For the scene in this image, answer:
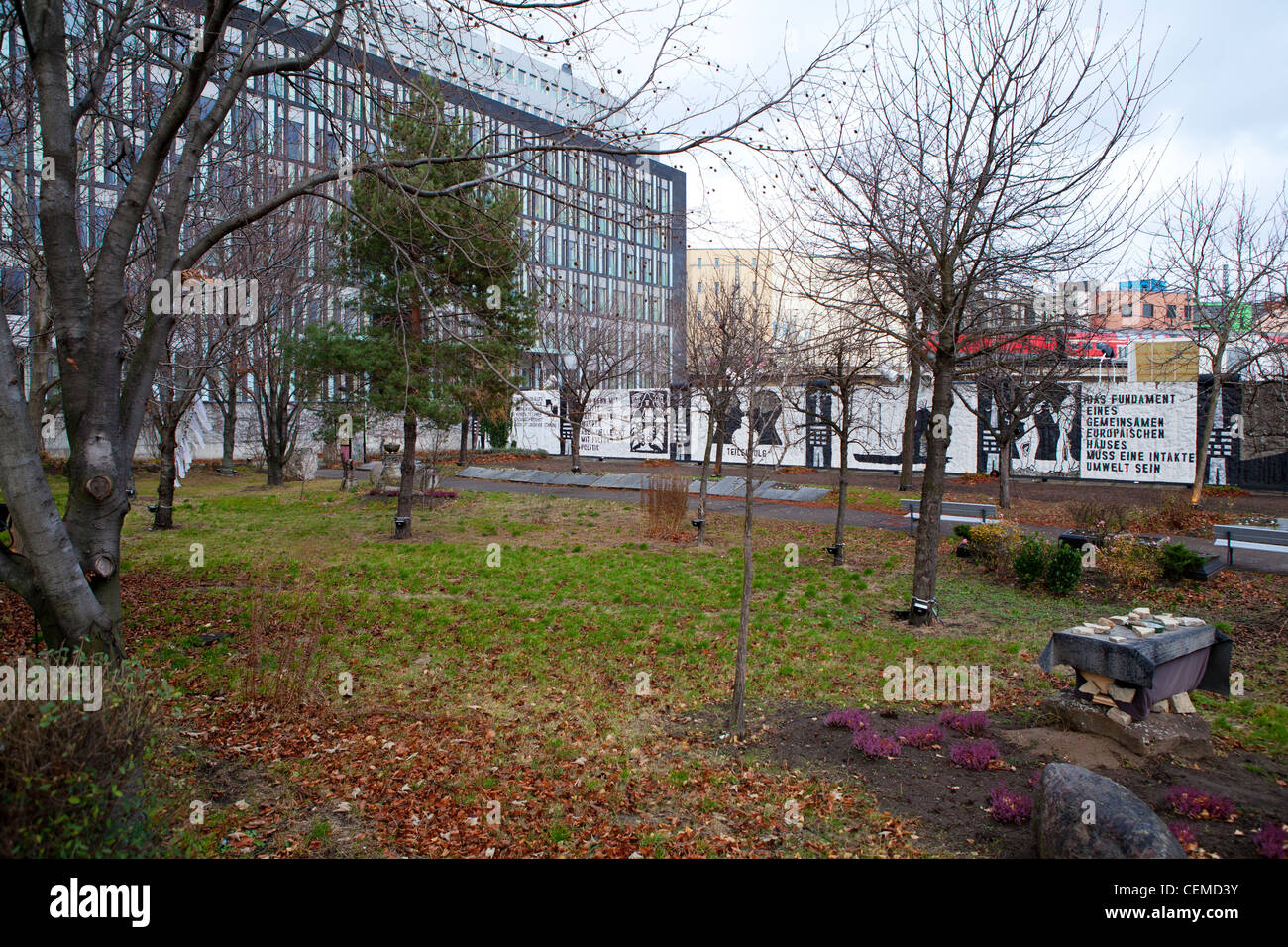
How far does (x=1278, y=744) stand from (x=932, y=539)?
3.94 m

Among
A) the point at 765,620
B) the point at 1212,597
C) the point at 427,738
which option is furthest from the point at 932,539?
the point at 427,738

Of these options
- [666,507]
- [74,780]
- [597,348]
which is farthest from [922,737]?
[597,348]

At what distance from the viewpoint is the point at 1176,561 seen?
32.7 feet

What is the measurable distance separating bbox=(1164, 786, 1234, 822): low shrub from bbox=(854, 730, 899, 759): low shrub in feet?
5.31

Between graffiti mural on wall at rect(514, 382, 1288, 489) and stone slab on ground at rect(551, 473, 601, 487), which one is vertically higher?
graffiti mural on wall at rect(514, 382, 1288, 489)

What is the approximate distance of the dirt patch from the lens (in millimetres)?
4027

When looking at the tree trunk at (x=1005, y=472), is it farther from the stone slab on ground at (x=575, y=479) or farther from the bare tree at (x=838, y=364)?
the stone slab on ground at (x=575, y=479)

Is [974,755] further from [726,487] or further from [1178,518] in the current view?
[726,487]

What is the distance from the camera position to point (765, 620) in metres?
9.02

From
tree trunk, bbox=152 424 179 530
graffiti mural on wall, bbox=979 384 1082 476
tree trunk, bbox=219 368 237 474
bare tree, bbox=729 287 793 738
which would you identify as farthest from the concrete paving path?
graffiti mural on wall, bbox=979 384 1082 476

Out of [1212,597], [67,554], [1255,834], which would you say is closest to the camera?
[1255,834]

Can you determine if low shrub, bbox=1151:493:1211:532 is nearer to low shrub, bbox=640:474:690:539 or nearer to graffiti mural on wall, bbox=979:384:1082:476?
graffiti mural on wall, bbox=979:384:1082:476
